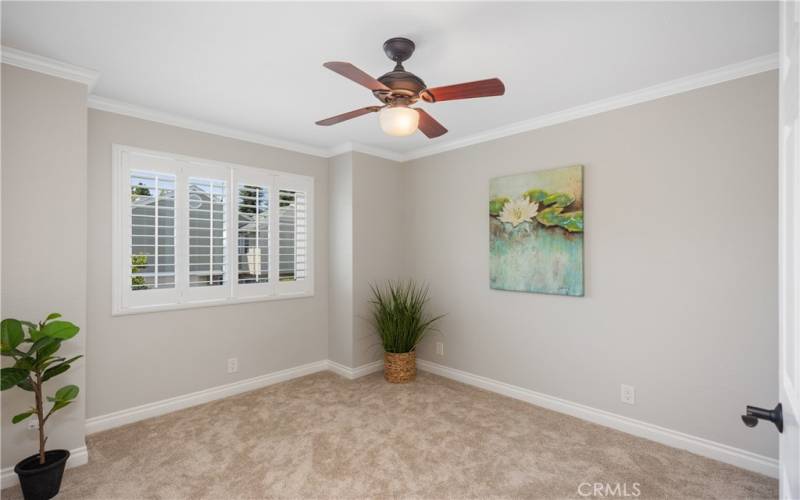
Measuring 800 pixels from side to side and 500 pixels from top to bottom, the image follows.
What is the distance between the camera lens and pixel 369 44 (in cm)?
→ 214

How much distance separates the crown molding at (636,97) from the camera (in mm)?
2346

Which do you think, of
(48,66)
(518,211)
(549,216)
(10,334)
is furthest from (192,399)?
(549,216)

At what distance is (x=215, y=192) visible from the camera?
3.53m

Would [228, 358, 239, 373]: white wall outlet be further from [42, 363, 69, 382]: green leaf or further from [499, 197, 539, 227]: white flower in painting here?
[499, 197, 539, 227]: white flower in painting

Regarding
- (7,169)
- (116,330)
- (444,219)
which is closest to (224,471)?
(116,330)

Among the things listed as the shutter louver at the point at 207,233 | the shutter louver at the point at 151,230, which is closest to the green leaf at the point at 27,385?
the shutter louver at the point at 151,230

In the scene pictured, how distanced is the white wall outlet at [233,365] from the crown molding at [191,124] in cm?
206

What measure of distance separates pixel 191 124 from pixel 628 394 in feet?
13.3

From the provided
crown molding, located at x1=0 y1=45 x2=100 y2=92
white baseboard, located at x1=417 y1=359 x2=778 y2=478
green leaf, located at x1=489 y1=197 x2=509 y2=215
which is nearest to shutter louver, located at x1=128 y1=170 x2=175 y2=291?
crown molding, located at x1=0 y1=45 x2=100 y2=92

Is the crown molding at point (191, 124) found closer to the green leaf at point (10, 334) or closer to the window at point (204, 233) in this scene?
the window at point (204, 233)

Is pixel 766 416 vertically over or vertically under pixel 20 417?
over

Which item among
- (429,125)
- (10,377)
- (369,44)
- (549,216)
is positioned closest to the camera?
(10,377)

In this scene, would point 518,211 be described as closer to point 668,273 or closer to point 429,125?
point 668,273

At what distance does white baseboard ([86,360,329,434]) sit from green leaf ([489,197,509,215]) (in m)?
2.44
